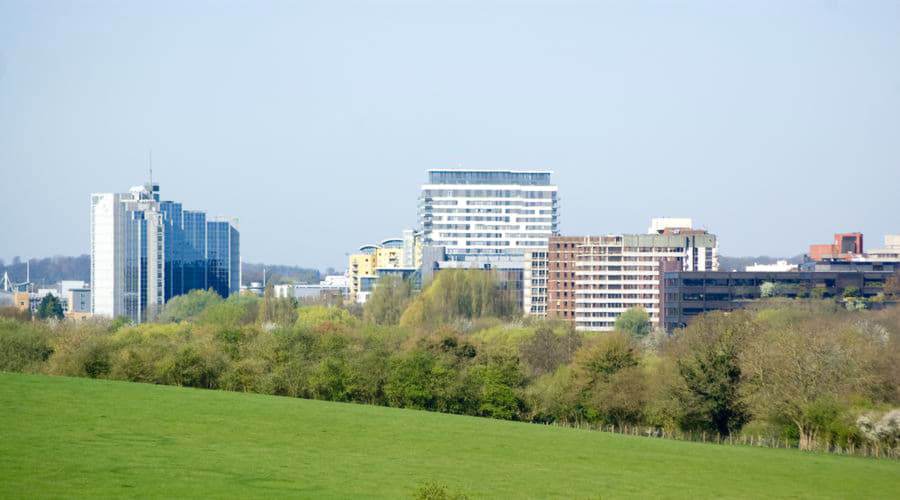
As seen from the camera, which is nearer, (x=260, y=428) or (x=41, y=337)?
(x=260, y=428)

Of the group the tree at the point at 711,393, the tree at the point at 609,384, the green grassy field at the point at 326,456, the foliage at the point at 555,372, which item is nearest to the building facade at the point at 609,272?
the foliage at the point at 555,372

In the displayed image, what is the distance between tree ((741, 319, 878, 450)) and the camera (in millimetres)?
72812

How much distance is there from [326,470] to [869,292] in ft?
378

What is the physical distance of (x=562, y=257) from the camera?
181375 millimetres

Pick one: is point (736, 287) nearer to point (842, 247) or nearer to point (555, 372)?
point (842, 247)

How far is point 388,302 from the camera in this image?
6521 inches

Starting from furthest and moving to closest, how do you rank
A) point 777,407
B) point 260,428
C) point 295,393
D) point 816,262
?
1. point 816,262
2. point 295,393
3. point 777,407
4. point 260,428

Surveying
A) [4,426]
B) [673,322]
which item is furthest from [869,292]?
[4,426]

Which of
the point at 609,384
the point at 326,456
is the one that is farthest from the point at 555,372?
the point at 326,456

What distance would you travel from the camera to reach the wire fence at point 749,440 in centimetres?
6875

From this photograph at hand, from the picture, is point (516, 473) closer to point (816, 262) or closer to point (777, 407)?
point (777, 407)

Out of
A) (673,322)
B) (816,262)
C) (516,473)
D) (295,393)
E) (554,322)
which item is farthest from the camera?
(816,262)

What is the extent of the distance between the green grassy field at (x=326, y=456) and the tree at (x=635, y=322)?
3329 inches

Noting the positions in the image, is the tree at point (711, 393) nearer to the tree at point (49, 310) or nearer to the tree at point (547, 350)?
the tree at point (547, 350)
